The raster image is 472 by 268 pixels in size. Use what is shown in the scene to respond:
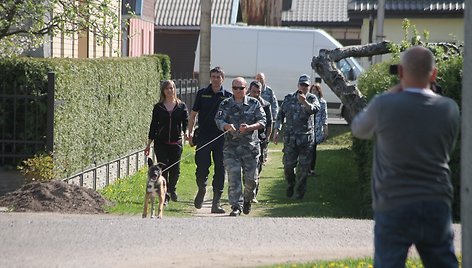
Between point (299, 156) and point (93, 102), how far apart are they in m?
3.40

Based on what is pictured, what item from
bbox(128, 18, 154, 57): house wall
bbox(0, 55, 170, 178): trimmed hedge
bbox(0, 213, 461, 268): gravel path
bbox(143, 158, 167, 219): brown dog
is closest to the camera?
bbox(0, 213, 461, 268): gravel path

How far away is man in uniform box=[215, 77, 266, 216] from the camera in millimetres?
13836

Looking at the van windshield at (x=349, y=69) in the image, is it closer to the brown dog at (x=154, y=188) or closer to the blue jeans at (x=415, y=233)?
the brown dog at (x=154, y=188)

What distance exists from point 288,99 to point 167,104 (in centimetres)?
239

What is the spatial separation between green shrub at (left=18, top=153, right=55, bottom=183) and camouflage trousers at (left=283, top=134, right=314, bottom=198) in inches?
156

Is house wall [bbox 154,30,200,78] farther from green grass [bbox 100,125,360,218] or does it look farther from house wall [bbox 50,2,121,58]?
green grass [bbox 100,125,360,218]

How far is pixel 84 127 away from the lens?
16547mm

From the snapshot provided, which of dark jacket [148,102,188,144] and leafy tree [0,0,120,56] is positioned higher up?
leafy tree [0,0,120,56]

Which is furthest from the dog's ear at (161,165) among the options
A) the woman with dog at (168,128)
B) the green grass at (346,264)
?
the green grass at (346,264)

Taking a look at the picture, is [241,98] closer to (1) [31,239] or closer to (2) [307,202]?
(2) [307,202]

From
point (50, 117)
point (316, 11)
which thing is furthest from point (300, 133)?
point (316, 11)

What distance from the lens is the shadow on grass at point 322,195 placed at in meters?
15.4

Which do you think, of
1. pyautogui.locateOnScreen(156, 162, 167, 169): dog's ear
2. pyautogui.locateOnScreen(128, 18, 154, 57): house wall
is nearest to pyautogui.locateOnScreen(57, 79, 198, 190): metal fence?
pyautogui.locateOnScreen(156, 162, 167, 169): dog's ear

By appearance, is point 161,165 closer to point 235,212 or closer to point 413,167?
point 235,212
